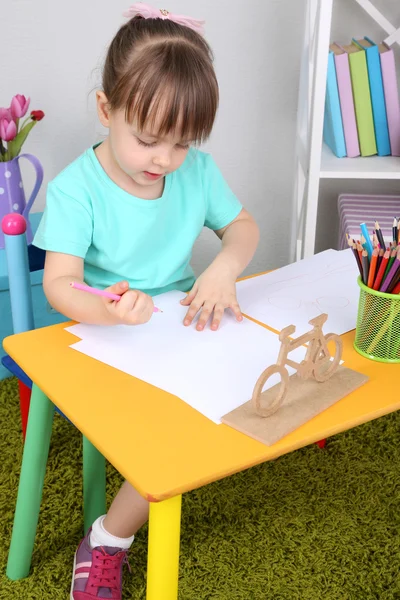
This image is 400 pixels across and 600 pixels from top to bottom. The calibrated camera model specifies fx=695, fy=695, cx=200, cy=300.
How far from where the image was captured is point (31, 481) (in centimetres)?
105

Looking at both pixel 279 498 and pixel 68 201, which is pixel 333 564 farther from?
pixel 68 201

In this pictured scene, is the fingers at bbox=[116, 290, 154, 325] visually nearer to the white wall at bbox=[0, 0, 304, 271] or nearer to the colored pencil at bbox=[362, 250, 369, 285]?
the colored pencil at bbox=[362, 250, 369, 285]

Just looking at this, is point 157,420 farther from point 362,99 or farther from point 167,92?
point 362,99

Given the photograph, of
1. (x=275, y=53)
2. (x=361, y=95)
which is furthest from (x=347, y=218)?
(x=275, y=53)

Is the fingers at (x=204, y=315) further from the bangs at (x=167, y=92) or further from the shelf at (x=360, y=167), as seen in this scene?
the shelf at (x=360, y=167)

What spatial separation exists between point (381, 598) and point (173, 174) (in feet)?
2.62

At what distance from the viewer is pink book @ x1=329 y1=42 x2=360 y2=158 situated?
1.72 meters

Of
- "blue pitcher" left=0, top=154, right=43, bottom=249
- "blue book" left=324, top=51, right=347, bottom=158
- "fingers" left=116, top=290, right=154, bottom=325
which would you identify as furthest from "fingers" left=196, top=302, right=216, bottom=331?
"blue book" left=324, top=51, right=347, bottom=158

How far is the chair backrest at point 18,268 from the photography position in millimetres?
1128

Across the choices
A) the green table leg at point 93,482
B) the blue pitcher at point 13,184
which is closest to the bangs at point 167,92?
the green table leg at point 93,482

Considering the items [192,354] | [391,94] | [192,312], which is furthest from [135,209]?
[391,94]

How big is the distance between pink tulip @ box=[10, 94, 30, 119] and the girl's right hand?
0.85 metres

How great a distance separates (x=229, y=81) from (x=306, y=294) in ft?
3.55

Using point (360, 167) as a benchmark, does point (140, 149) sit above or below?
above
